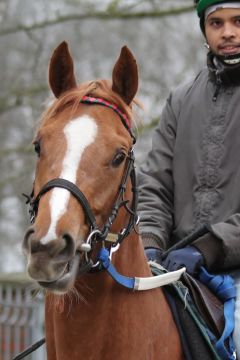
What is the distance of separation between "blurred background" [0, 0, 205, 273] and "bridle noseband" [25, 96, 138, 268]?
831cm

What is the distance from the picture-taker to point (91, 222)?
423 centimetres

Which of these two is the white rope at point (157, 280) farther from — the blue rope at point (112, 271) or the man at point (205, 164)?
the man at point (205, 164)

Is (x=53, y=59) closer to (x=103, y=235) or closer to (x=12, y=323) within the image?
(x=103, y=235)

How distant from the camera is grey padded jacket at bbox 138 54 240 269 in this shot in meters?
5.42

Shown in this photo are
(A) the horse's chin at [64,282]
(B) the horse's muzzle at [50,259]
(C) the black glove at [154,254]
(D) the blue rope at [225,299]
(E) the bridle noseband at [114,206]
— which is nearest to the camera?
(B) the horse's muzzle at [50,259]

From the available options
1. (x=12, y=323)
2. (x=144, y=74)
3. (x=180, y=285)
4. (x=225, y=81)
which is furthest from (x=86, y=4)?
(x=180, y=285)

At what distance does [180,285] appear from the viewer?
16.2 feet

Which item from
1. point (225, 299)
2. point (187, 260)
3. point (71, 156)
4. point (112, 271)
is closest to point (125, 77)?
point (71, 156)

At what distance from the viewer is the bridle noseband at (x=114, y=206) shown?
164 inches

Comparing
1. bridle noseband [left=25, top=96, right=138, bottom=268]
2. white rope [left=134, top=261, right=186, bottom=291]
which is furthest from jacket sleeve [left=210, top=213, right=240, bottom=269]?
bridle noseband [left=25, top=96, right=138, bottom=268]

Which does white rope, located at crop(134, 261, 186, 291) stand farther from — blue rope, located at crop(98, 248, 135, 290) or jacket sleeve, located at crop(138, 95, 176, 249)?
jacket sleeve, located at crop(138, 95, 176, 249)

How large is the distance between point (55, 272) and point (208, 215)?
5.46 ft

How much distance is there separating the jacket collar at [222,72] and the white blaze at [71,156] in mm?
1367

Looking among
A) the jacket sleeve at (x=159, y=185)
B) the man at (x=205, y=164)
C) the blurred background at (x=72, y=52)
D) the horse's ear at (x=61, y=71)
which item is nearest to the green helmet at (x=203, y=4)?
the man at (x=205, y=164)
